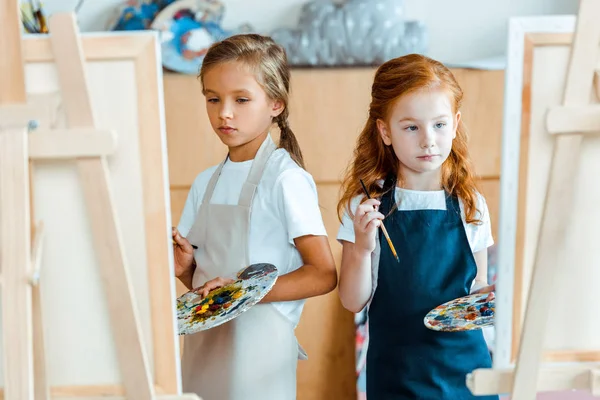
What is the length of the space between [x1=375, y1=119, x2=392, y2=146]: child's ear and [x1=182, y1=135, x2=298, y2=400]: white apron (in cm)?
21

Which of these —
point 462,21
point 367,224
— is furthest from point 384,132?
point 462,21

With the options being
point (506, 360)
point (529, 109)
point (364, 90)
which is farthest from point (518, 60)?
point (364, 90)

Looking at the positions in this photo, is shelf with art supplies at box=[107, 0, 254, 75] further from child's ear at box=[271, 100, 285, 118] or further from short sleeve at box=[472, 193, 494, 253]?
short sleeve at box=[472, 193, 494, 253]

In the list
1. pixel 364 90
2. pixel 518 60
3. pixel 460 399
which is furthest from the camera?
pixel 364 90

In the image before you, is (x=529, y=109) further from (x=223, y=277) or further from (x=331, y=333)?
(x=331, y=333)

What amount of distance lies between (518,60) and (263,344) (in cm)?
74

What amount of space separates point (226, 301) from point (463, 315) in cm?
38

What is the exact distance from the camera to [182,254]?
5.05ft

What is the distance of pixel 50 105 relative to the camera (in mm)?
1021

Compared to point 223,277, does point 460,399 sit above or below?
below

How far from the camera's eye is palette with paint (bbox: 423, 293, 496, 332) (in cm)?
124

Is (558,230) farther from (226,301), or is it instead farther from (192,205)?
(192,205)

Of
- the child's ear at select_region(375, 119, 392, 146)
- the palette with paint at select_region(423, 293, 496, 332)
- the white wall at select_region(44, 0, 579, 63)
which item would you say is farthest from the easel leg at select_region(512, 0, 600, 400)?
the white wall at select_region(44, 0, 579, 63)

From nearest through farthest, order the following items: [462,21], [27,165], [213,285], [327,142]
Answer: [27,165] < [213,285] < [327,142] < [462,21]
